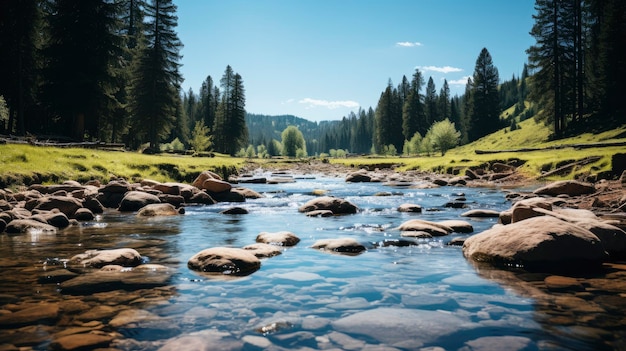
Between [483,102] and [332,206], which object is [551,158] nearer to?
[332,206]

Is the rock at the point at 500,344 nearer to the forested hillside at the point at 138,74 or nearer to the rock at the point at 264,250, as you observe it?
the rock at the point at 264,250

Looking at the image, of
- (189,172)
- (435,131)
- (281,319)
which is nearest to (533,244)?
(281,319)

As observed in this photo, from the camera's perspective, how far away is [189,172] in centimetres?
2267

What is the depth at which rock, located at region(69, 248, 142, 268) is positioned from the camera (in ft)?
20.7

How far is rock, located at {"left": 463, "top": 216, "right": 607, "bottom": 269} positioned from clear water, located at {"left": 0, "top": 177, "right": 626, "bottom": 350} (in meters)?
0.46

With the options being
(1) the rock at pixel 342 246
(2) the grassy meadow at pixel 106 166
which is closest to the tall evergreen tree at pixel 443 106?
(2) the grassy meadow at pixel 106 166

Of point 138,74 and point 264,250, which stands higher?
point 138,74

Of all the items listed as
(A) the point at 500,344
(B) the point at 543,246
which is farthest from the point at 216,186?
(A) the point at 500,344

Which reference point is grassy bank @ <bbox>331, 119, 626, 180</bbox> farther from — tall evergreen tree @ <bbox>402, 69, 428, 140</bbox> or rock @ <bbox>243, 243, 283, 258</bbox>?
tall evergreen tree @ <bbox>402, 69, 428, 140</bbox>

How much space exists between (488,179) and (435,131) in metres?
33.6

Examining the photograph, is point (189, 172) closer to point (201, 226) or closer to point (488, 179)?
point (201, 226)

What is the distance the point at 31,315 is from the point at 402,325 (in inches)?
152

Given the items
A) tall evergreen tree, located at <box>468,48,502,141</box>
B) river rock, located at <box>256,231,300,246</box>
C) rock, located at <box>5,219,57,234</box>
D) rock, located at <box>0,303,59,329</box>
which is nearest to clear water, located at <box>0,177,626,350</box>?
rock, located at <box>0,303,59,329</box>

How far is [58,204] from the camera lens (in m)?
11.2
